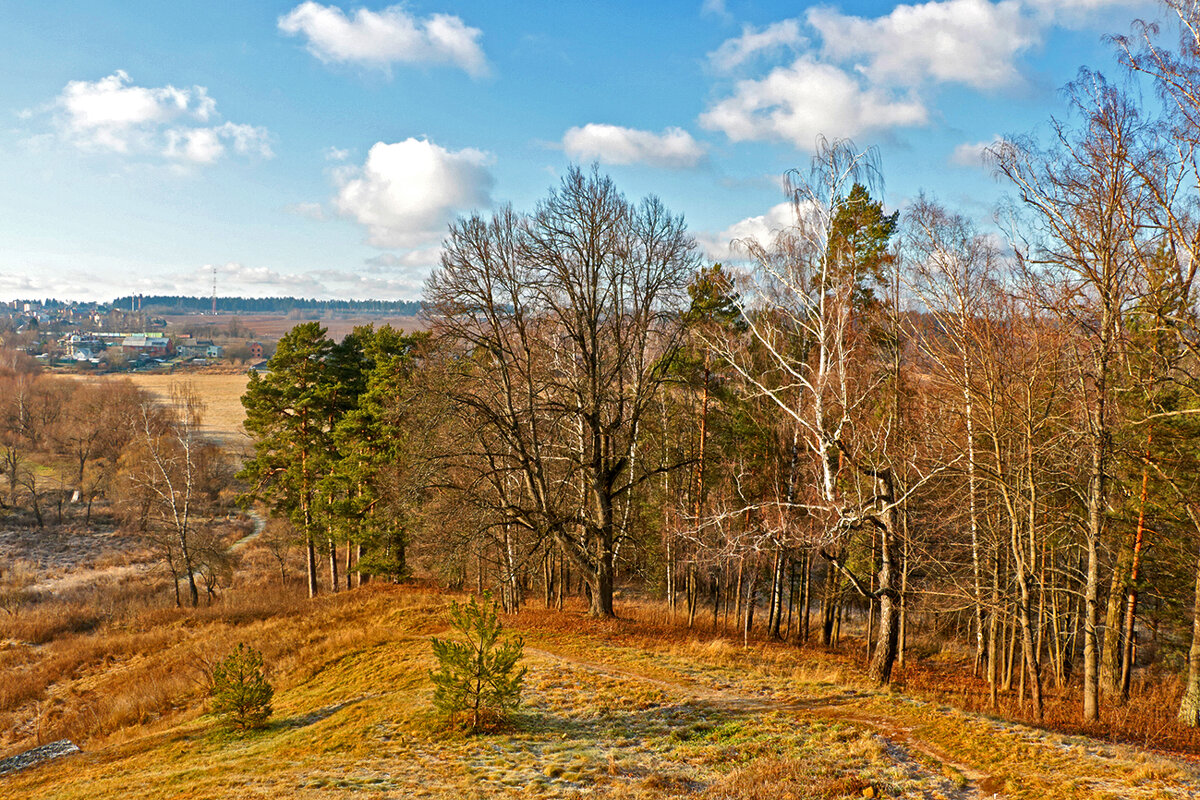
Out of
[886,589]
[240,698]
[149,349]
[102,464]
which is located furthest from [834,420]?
[149,349]

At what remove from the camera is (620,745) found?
974 cm

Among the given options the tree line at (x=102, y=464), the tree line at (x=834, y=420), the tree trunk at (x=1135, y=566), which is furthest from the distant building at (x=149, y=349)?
the tree trunk at (x=1135, y=566)

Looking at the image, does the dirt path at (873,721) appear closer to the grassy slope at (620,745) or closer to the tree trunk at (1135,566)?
the grassy slope at (620,745)

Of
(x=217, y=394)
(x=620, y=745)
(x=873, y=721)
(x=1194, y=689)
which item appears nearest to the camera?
(x=620, y=745)

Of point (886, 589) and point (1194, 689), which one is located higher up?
point (886, 589)

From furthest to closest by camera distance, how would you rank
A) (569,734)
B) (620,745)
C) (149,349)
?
1. (149,349)
2. (569,734)
3. (620,745)

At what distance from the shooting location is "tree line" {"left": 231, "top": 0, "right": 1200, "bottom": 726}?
10.8m

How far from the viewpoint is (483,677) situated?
10.6 m

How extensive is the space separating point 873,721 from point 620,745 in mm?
4221

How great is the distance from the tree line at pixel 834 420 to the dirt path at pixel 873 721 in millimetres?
2202

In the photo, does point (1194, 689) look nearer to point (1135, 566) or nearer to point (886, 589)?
point (1135, 566)

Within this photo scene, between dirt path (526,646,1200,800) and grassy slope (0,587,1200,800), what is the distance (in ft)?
0.12

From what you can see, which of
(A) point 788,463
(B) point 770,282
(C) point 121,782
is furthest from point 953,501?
(C) point 121,782

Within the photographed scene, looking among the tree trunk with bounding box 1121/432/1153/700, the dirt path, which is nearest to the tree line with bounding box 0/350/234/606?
the dirt path
